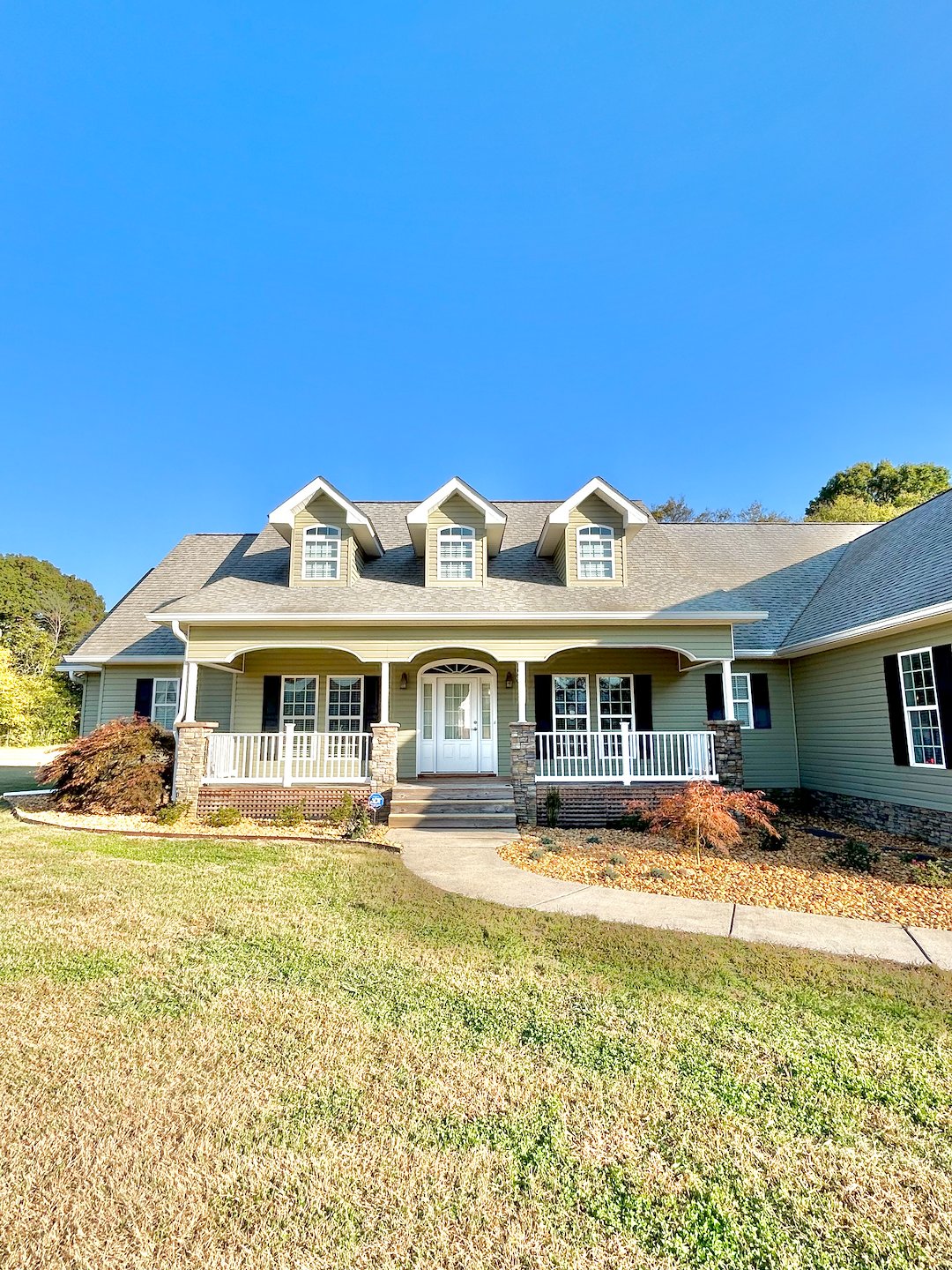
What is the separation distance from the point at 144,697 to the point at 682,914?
44.3ft

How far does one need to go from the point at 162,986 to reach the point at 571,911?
Answer: 12.3 feet

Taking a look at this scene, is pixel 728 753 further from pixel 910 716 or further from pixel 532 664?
pixel 532 664

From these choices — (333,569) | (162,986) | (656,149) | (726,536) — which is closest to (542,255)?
(656,149)

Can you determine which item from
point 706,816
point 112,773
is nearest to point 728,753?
point 706,816

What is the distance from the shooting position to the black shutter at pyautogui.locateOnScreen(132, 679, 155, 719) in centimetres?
1436

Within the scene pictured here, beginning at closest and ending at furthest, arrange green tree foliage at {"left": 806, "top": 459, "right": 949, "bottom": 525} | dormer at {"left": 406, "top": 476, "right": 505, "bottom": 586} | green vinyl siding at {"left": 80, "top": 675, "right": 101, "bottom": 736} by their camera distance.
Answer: dormer at {"left": 406, "top": 476, "right": 505, "bottom": 586} < green vinyl siding at {"left": 80, "top": 675, "right": 101, "bottom": 736} < green tree foliage at {"left": 806, "top": 459, "right": 949, "bottom": 525}

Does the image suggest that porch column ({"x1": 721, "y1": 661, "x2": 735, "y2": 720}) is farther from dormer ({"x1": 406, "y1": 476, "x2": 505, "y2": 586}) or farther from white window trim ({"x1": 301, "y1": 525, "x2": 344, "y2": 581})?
white window trim ({"x1": 301, "y1": 525, "x2": 344, "y2": 581})

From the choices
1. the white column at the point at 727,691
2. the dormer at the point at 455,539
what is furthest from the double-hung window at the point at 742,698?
Answer: the dormer at the point at 455,539

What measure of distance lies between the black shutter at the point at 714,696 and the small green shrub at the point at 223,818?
34.2 feet

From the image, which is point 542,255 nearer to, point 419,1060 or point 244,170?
point 244,170

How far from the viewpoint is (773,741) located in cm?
1357

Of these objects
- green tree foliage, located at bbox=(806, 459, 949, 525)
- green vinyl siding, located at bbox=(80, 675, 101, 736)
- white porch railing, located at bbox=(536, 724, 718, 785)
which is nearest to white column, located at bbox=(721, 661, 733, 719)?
white porch railing, located at bbox=(536, 724, 718, 785)

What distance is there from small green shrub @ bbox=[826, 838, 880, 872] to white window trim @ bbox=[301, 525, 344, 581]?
10576 mm

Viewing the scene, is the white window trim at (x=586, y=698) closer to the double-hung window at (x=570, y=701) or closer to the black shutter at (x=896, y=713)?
the double-hung window at (x=570, y=701)
